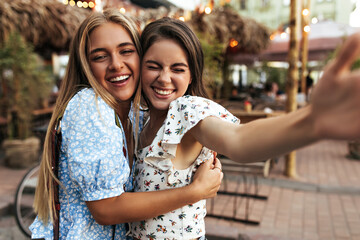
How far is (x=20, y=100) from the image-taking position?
5340 millimetres

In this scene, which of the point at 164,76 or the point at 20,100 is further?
the point at 20,100

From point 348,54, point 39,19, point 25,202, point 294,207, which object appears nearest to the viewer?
point 348,54

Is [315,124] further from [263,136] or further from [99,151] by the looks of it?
[99,151]

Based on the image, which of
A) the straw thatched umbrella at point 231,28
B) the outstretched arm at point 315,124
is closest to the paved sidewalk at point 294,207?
the outstretched arm at point 315,124

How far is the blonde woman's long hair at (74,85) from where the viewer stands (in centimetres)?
122

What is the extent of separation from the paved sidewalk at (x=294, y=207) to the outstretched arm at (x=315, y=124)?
2.02 m

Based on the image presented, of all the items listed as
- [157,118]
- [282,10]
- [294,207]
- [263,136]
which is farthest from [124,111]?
[282,10]

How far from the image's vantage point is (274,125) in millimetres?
744

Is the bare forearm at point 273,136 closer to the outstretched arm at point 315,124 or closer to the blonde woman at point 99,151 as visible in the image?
the outstretched arm at point 315,124

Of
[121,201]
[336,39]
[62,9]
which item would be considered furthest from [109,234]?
[336,39]

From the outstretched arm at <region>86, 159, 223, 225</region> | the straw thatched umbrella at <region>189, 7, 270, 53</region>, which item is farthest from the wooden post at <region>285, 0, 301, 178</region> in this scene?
the outstretched arm at <region>86, 159, 223, 225</region>

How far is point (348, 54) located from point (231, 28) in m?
8.16

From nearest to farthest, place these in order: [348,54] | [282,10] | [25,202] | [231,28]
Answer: [348,54], [25,202], [231,28], [282,10]

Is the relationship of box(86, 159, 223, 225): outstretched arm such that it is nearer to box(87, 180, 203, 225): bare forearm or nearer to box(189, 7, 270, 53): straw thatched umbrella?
box(87, 180, 203, 225): bare forearm
